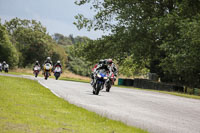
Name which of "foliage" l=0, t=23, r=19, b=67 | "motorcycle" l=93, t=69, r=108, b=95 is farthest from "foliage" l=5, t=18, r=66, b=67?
"motorcycle" l=93, t=69, r=108, b=95

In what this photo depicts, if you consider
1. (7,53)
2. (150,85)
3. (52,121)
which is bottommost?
(52,121)

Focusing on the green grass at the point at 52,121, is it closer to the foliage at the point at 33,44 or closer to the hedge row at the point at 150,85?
the hedge row at the point at 150,85

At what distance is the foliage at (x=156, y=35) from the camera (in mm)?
34844

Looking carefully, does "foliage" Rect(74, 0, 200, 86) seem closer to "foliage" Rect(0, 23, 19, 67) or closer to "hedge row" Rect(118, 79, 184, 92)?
"hedge row" Rect(118, 79, 184, 92)

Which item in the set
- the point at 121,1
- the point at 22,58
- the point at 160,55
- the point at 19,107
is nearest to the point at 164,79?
the point at 160,55

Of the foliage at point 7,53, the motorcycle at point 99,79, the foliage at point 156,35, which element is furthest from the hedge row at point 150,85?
the foliage at point 7,53

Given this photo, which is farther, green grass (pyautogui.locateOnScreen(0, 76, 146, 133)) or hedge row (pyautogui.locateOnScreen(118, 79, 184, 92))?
hedge row (pyautogui.locateOnScreen(118, 79, 184, 92))

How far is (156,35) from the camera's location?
135ft

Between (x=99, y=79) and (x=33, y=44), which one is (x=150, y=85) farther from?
(x=33, y=44)

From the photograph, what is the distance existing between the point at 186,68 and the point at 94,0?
1585 cm

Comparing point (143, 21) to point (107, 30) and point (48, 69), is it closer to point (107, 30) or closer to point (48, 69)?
point (107, 30)

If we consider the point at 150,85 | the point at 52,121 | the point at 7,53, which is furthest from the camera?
the point at 7,53

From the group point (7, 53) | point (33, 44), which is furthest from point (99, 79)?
point (33, 44)

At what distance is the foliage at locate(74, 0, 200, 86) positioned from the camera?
34844mm
